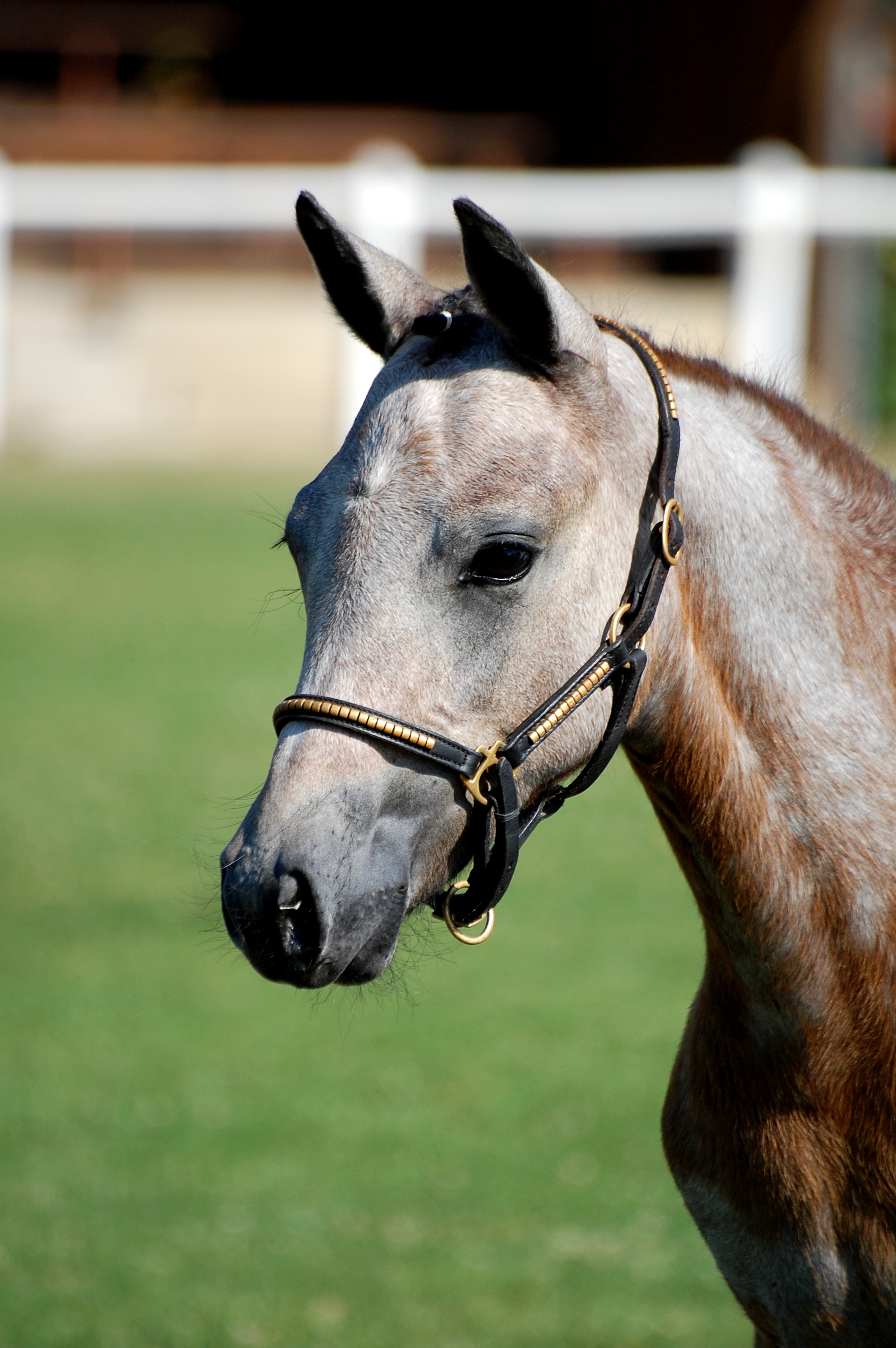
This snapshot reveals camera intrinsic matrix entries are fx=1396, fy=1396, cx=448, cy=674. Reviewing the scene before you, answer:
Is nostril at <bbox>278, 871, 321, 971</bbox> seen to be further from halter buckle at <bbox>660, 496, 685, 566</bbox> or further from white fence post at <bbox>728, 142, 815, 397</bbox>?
white fence post at <bbox>728, 142, 815, 397</bbox>

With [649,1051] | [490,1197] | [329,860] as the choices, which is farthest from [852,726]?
[649,1051]

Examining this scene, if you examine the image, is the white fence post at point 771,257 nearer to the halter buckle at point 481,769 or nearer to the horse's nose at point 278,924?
the halter buckle at point 481,769

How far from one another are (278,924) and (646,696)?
0.73 metres

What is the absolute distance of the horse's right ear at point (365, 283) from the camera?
2396mm

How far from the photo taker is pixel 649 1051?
5082mm

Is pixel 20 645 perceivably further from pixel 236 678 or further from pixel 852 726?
pixel 852 726

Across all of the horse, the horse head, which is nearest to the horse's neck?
the horse

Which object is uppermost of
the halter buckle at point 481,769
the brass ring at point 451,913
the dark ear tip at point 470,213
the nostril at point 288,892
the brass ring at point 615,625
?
the dark ear tip at point 470,213

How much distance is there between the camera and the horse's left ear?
2.06 meters

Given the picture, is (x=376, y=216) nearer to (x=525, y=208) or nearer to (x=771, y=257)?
(x=525, y=208)

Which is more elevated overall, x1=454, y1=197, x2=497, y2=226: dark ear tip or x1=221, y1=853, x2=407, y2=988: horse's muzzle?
x1=454, y1=197, x2=497, y2=226: dark ear tip

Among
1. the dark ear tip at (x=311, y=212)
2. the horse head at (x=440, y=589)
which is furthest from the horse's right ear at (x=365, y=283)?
the horse head at (x=440, y=589)

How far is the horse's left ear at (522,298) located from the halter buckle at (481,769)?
61 cm

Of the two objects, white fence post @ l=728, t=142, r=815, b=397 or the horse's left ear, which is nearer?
the horse's left ear
